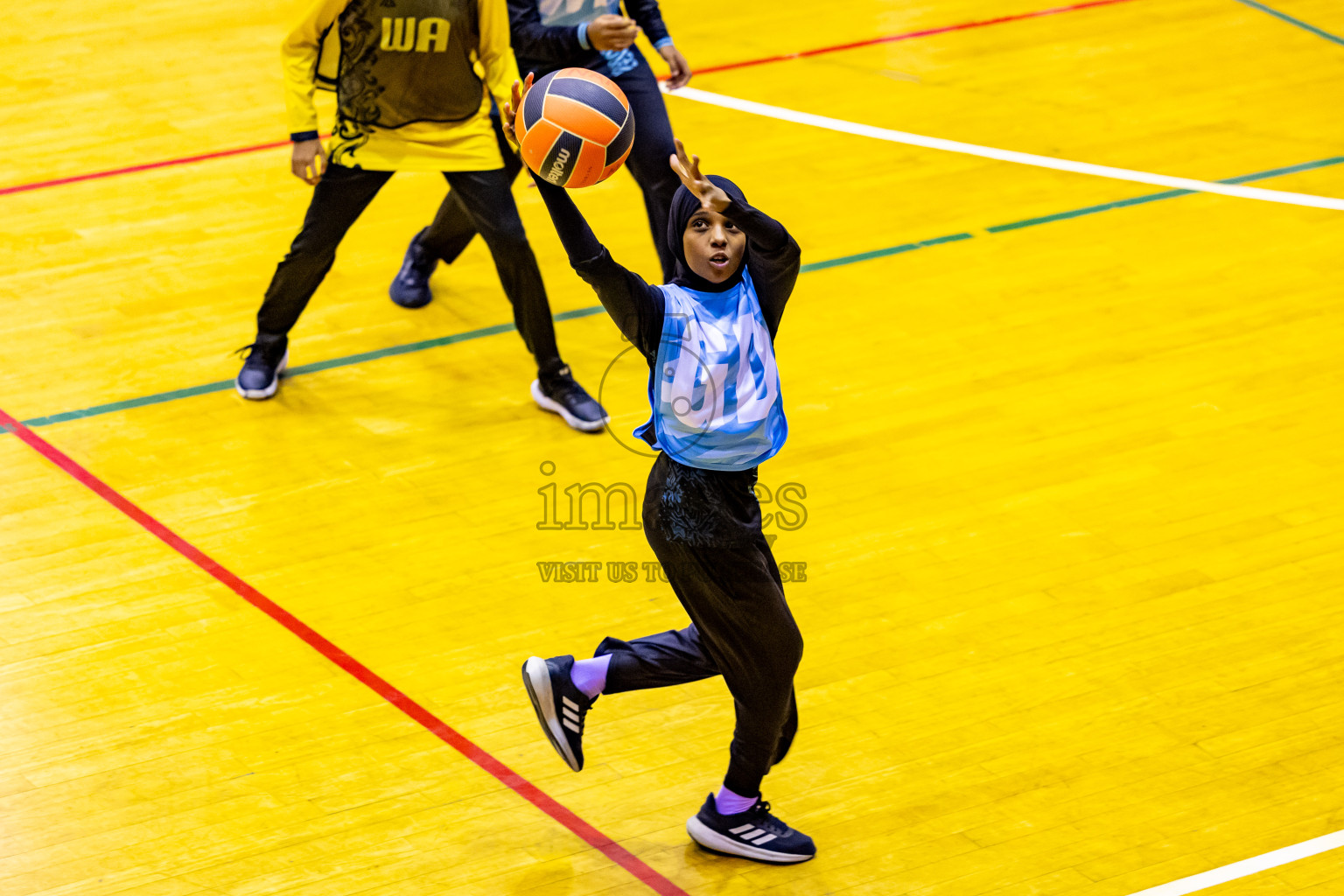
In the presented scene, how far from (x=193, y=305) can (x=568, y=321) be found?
193cm

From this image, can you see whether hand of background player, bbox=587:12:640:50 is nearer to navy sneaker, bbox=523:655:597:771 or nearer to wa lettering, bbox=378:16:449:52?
wa lettering, bbox=378:16:449:52

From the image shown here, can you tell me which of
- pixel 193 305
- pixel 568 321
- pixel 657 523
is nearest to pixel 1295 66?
pixel 568 321

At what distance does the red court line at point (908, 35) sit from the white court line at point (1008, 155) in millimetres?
615

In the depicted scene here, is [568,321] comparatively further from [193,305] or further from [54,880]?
[54,880]

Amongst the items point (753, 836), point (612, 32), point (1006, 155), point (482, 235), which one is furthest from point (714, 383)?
point (1006, 155)

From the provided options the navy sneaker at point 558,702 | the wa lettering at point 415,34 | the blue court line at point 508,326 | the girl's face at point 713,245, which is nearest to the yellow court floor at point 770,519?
the blue court line at point 508,326

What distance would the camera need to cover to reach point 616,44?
6461mm

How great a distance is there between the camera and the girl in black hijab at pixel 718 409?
4281mm

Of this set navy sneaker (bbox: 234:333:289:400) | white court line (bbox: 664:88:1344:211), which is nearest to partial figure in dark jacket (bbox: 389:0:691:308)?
navy sneaker (bbox: 234:333:289:400)

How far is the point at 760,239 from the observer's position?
4.30m

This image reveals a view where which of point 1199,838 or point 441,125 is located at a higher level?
point 441,125

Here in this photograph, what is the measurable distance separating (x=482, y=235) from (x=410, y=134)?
539 mm

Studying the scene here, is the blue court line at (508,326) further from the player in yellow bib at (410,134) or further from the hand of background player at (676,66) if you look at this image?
the hand of background player at (676,66)

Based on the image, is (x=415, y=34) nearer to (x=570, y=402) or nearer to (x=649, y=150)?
(x=649, y=150)
